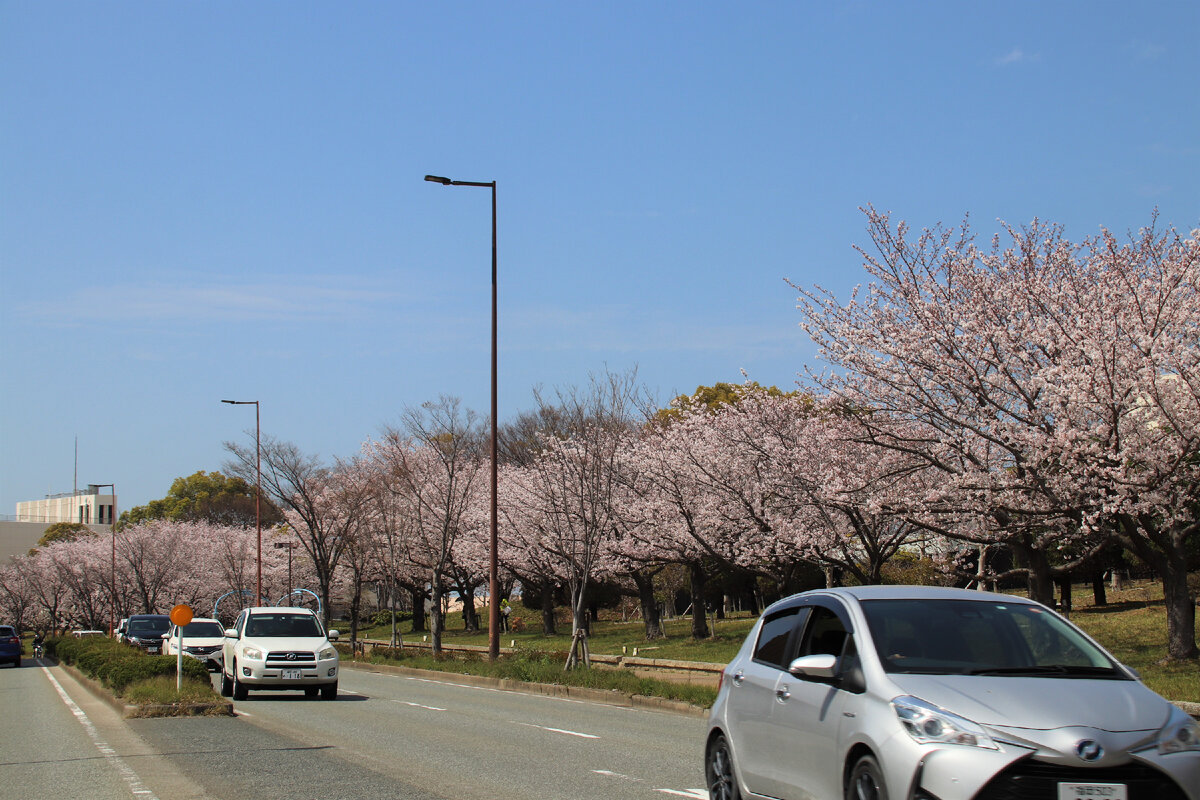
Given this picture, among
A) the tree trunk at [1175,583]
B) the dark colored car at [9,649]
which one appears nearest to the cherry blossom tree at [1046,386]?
the tree trunk at [1175,583]

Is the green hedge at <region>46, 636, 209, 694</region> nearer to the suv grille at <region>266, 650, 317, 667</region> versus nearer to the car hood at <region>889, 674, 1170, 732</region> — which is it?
the suv grille at <region>266, 650, 317, 667</region>

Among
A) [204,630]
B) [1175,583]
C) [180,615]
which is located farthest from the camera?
[204,630]

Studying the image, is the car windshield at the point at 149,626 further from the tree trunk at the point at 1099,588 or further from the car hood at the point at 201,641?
the tree trunk at the point at 1099,588

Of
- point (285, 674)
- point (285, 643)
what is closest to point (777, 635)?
point (285, 674)

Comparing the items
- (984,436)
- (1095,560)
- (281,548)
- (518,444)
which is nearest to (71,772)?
(984,436)

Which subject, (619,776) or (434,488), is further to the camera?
(434,488)

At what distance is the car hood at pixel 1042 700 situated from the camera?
5.32 metres

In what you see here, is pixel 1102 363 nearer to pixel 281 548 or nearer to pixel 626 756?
pixel 626 756

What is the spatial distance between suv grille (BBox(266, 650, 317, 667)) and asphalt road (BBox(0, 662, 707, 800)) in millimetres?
772

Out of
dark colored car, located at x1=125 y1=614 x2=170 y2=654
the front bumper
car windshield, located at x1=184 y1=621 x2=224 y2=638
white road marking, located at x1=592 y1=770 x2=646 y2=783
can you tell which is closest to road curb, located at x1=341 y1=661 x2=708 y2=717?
the front bumper

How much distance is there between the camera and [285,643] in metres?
21.2

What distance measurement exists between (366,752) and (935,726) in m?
8.45

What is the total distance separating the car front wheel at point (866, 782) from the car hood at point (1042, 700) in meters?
0.41

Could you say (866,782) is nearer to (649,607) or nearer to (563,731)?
(563,731)
